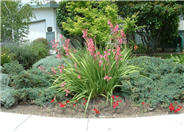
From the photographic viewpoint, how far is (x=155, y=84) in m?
4.66

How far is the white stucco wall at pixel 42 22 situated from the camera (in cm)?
1313

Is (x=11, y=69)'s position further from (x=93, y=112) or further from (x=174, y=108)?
(x=174, y=108)

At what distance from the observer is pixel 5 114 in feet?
13.2

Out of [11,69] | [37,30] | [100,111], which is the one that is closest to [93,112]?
[100,111]

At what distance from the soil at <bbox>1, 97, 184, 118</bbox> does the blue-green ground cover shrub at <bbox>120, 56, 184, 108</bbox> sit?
0.16 m

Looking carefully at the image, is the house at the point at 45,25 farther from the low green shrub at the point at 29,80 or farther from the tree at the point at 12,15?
the low green shrub at the point at 29,80

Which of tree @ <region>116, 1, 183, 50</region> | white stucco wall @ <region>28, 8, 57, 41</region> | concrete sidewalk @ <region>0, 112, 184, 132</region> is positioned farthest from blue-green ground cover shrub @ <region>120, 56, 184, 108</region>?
white stucco wall @ <region>28, 8, 57, 41</region>

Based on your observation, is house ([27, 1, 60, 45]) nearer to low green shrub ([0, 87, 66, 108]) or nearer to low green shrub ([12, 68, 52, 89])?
low green shrub ([12, 68, 52, 89])

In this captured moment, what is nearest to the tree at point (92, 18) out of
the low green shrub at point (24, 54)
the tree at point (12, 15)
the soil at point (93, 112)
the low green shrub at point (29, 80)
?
the tree at point (12, 15)

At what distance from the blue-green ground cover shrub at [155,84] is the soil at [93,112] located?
0.16 meters

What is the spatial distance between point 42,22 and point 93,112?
1064 cm

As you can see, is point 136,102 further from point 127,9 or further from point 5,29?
point 5,29

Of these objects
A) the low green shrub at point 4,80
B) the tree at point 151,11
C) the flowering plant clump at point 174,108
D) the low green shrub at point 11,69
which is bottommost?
the flowering plant clump at point 174,108

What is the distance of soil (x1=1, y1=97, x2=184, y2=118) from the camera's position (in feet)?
13.1
